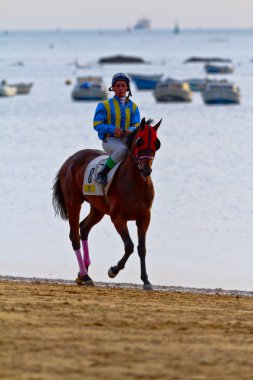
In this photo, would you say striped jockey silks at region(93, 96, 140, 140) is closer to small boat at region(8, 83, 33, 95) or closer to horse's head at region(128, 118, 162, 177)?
horse's head at region(128, 118, 162, 177)

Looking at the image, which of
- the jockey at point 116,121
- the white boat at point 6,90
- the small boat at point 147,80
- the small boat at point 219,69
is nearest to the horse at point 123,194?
the jockey at point 116,121

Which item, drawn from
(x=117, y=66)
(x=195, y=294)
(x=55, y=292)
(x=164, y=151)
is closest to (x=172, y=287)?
(x=195, y=294)

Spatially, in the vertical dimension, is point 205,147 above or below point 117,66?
below

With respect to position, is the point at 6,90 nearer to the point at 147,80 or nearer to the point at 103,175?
A: the point at 147,80

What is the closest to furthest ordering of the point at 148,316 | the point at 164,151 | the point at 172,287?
1. the point at 148,316
2. the point at 172,287
3. the point at 164,151

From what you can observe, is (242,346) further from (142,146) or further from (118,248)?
(118,248)

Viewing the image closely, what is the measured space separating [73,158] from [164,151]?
28055 mm

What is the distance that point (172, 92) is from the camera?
78.8m

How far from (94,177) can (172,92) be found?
2562 inches

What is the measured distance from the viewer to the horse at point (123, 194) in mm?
13078

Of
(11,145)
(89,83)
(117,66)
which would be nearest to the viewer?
(11,145)

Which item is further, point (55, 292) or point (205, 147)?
point (205, 147)

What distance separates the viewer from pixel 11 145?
152 ft

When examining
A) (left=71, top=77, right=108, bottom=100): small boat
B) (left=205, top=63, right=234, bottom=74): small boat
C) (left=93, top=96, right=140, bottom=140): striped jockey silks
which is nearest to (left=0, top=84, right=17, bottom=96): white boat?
(left=71, top=77, right=108, bottom=100): small boat
